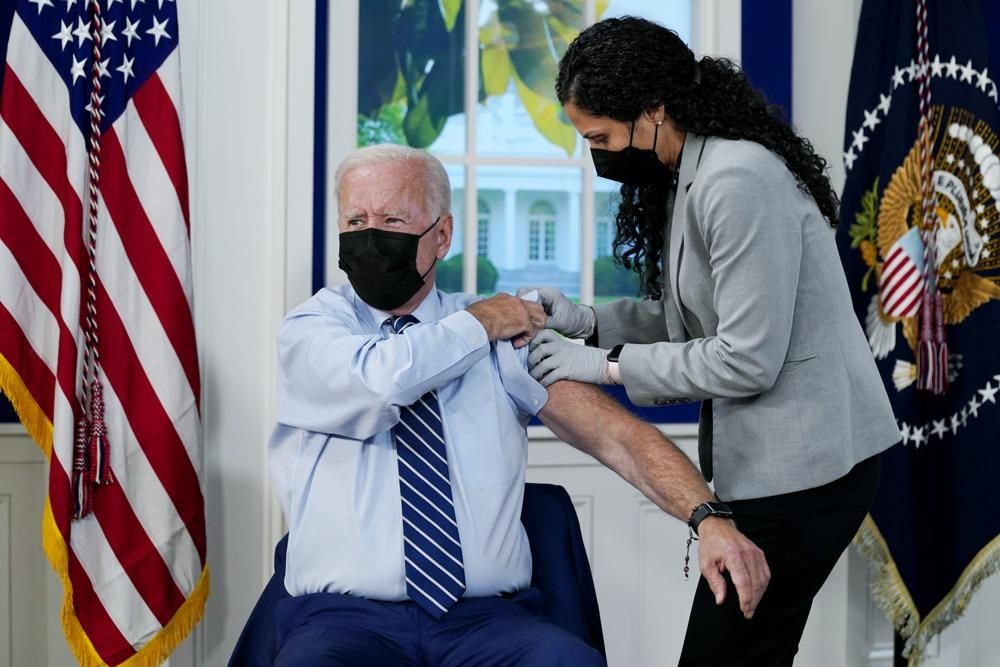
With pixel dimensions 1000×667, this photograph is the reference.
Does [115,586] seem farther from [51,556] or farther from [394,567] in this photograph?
[394,567]

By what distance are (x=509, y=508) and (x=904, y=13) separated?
1.78 meters

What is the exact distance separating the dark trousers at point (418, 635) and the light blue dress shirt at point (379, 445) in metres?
0.04

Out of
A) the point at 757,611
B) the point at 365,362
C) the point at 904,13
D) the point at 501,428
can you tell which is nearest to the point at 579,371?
the point at 501,428

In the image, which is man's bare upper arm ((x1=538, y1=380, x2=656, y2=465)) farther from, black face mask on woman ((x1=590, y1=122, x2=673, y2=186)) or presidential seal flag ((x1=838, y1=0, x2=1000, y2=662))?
presidential seal flag ((x1=838, y1=0, x2=1000, y2=662))

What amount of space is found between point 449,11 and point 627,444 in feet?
5.54

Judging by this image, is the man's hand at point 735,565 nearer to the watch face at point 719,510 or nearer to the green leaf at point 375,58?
the watch face at point 719,510

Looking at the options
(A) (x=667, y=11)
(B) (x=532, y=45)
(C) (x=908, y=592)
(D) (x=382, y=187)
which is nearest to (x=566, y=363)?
(D) (x=382, y=187)

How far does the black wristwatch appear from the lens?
5.09ft

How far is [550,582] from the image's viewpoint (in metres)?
1.81

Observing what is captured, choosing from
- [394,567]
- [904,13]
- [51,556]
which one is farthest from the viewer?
[904,13]

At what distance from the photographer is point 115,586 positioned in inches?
92.3

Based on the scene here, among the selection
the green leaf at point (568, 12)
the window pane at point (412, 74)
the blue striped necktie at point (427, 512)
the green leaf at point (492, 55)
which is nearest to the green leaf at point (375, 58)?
the window pane at point (412, 74)

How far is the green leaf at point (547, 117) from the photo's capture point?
3035 millimetres

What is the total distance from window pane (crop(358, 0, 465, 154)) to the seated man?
1108mm
